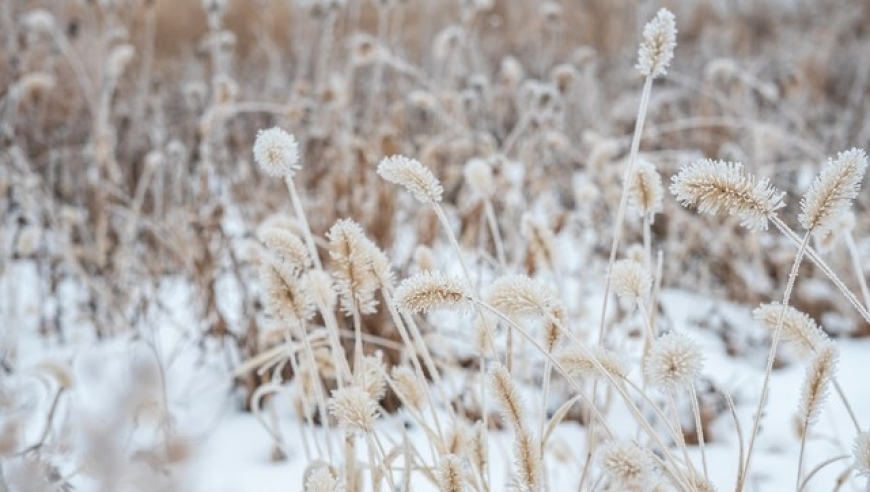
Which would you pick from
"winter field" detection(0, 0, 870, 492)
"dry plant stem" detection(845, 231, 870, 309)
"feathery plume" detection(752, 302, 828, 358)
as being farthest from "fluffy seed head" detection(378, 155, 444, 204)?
"dry plant stem" detection(845, 231, 870, 309)

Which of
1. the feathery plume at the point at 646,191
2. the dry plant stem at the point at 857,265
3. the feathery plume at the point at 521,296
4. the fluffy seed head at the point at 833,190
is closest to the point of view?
the fluffy seed head at the point at 833,190

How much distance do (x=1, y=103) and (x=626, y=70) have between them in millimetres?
4069

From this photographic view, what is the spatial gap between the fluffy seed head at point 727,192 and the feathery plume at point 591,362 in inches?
8.5

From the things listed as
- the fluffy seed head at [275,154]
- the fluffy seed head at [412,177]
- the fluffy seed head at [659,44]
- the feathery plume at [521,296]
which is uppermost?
the fluffy seed head at [659,44]

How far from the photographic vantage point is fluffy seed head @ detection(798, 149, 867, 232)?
768mm

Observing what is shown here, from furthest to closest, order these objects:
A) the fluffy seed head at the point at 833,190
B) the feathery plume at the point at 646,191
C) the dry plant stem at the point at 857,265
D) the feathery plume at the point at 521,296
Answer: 1. the dry plant stem at the point at 857,265
2. the feathery plume at the point at 646,191
3. the feathery plume at the point at 521,296
4. the fluffy seed head at the point at 833,190

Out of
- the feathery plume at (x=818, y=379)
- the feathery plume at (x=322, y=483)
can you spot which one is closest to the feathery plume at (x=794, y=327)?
the feathery plume at (x=818, y=379)

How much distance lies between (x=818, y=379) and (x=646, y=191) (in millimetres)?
305

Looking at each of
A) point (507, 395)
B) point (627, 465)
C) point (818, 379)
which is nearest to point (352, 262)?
point (507, 395)

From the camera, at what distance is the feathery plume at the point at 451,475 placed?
0.88 meters

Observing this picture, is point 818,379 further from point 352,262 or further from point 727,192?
point 352,262

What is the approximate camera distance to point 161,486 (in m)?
0.85

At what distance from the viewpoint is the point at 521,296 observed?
2.88 feet

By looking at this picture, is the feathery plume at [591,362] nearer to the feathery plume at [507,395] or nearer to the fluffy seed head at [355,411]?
the feathery plume at [507,395]
